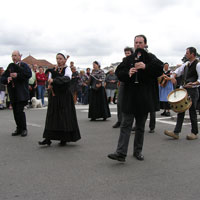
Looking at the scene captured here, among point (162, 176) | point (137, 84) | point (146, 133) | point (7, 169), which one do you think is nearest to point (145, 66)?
point (137, 84)

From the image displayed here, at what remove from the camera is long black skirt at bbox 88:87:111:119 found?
10.3 m

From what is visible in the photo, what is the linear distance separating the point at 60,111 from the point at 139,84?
204cm

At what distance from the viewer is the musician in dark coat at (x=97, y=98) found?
407 inches

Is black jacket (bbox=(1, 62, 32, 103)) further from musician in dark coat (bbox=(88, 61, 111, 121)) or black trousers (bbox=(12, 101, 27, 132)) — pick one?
musician in dark coat (bbox=(88, 61, 111, 121))

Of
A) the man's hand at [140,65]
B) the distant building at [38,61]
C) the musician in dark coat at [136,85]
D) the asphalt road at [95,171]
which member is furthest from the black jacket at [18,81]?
the distant building at [38,61]

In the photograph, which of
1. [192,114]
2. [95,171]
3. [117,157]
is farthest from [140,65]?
[192,114]

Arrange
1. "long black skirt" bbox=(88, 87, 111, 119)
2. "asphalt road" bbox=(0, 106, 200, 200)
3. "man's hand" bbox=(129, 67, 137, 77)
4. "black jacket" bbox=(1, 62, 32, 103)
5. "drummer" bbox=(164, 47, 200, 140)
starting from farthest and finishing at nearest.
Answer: "long black skirt" bbox=(88, 87, 111, 119)
"black jacket" bbox=(1, 62, 32, 103)
"drummer" bbox=(164, 47, 200, 140)
"man's hand" bbox=(129, 67, 137, 77)
"asphalt road" bbox=(0, 106, 200, 200)

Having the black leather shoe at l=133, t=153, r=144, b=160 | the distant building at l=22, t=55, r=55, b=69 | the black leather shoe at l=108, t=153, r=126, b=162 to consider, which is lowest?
the black leather shoe at l=133, t=153, r=144, b=160

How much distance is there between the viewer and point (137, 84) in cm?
481

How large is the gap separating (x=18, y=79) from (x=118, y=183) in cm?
437

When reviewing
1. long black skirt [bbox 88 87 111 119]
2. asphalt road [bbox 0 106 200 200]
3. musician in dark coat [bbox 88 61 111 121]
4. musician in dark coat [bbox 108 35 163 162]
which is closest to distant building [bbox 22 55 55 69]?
musician in dark coat [bbox 88 61 111 121]

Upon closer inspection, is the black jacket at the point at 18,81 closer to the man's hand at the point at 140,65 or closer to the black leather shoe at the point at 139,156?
the black leather shoe at the point at 139,156

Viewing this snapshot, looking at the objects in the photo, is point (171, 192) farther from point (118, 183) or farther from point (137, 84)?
point (137, 84)

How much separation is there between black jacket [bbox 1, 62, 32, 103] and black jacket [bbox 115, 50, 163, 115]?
325cm
